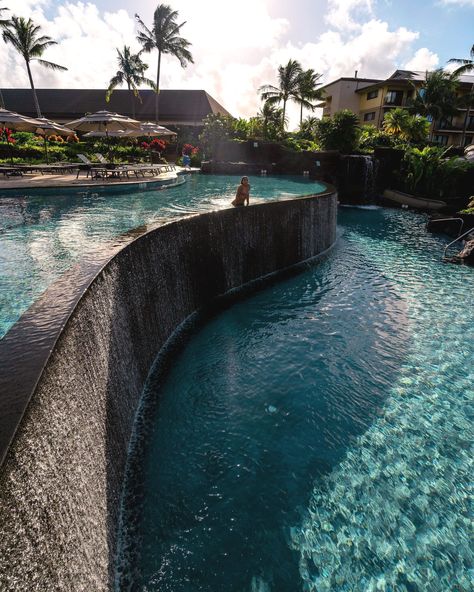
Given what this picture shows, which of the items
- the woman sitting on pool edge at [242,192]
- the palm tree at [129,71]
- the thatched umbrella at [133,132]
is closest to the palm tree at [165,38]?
the palm tree at [129,71]

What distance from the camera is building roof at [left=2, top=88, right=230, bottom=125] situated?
49406 mm

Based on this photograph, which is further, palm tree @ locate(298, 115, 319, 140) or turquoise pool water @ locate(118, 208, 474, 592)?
palm tree @ locate(298, 115, 319, 140)

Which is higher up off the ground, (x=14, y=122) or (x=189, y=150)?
(x=14, y=122)

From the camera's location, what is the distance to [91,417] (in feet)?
12.6

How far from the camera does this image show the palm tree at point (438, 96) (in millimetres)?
40125

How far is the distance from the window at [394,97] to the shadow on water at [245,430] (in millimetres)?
49585

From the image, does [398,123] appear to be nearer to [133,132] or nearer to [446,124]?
[446,124]

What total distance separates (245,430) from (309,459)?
1036 mm

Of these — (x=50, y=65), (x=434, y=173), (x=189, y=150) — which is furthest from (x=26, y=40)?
(x=434, y=173)

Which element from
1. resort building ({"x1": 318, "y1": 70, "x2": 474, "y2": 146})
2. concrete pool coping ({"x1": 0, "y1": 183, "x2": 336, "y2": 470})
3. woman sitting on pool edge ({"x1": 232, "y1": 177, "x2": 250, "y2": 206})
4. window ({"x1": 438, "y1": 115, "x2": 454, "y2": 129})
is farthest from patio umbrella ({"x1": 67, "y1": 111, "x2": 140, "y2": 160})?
window ({"x1": 438, "y1": 115, "x2": 454, "y2": 129})

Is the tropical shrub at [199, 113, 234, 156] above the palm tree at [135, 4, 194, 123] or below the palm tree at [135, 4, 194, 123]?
below

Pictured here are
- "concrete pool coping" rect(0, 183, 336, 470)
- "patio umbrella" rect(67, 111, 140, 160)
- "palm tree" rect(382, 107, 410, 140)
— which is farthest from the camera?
"palm tree" rect(382, 107, 410, 140)

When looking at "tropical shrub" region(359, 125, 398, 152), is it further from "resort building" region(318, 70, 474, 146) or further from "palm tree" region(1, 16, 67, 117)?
"palm tree" region(1, 16, 67, 117)

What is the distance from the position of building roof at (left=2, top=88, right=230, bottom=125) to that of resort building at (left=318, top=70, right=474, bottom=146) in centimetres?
1961
